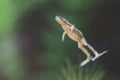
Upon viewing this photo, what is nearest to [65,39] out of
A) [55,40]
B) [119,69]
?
[55,40]

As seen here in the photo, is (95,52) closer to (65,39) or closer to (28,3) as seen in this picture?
(65,39)

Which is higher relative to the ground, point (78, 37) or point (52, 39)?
point (52, 39)

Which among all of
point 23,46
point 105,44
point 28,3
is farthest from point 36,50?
point 105,44

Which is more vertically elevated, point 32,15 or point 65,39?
point 32,15

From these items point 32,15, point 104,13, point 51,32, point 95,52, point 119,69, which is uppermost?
point 32,15

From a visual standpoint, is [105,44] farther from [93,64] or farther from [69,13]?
[69,13]

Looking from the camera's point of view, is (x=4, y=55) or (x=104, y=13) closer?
(x=104, y=13)
